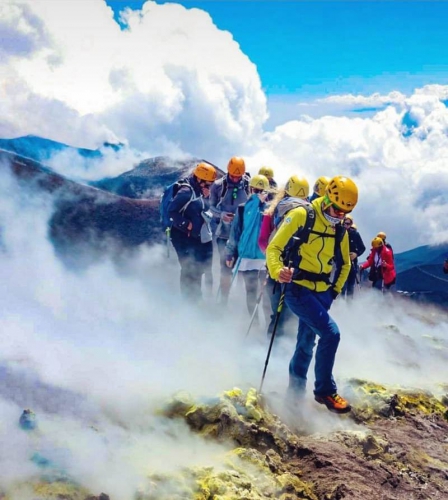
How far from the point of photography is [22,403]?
17.8 feet

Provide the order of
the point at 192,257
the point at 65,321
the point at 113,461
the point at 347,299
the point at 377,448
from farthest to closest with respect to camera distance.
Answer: the point at 347,299 → the point at 192,257 → the point at 65,321 → the point at 377,448 → the point at 113,461

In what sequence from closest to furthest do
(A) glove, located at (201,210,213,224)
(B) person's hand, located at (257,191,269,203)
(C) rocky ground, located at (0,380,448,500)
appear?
(C) rocky ground, located at (0,380,448,500)
(B) person's hand, located at (257,191,269,203)
(A) glove, located at (201,210,213,224)

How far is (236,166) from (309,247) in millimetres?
4181

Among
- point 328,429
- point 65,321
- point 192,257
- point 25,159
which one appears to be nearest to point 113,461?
point 328,429

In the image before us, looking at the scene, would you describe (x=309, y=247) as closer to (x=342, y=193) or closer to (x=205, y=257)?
(x=342, y=193)

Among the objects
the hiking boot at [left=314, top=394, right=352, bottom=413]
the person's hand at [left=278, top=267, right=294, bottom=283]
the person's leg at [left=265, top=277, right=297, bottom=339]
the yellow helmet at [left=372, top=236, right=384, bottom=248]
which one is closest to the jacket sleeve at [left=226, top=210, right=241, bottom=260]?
the person's leg at [left=265, top=277, right=297, bottom=339]

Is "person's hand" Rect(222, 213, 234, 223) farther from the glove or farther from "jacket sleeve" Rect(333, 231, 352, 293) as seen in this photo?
"jacket sleeve" Rect(333, 231, 352, 293)

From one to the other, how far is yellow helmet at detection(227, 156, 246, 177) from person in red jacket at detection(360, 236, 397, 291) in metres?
6.98

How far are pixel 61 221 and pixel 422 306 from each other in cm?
1571

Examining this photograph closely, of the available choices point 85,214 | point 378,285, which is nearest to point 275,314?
point 378,285

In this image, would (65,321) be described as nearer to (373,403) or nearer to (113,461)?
(113,461)

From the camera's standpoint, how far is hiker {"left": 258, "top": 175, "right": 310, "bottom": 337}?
281 inches

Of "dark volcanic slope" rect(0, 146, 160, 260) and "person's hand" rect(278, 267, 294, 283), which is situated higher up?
"dark volcanic slope" rect(0, 146, 160, 260)

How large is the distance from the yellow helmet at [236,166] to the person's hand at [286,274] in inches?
172
